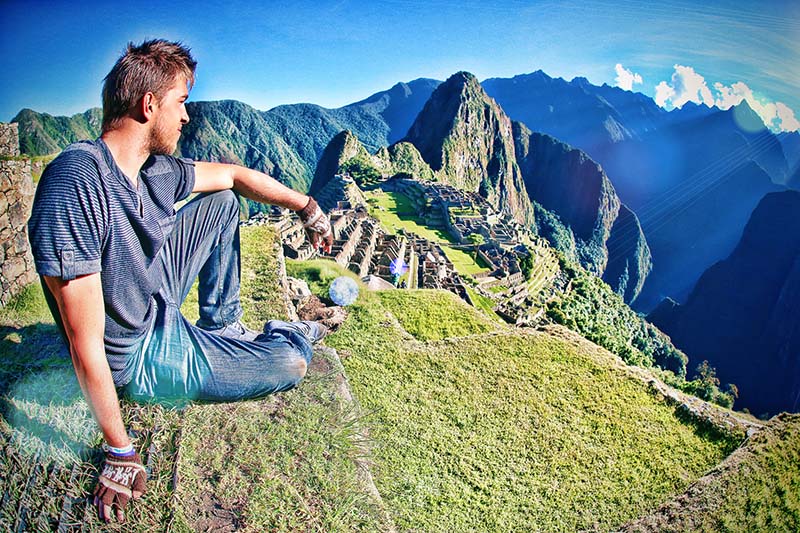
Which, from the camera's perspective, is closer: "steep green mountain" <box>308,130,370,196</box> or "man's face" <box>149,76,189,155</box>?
"man's face" <box>149,76,189,155</box>

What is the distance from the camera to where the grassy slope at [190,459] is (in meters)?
2.05

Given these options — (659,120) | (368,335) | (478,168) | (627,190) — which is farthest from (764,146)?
(368,335)

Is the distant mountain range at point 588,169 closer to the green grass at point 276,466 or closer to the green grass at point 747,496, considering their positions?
the green grass at point 747,496

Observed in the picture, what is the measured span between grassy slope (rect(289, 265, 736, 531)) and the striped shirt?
6.52 ft

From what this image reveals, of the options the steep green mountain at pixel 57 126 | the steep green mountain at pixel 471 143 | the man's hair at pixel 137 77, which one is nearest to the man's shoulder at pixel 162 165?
the man's hair at pixel 137 77

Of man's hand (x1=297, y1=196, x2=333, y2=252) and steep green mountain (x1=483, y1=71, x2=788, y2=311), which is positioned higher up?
man's hand (x1=297, y1=196, x2=333, y2=252)

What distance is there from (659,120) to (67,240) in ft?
796

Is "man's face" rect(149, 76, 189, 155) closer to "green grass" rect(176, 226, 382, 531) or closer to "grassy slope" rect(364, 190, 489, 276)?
"green grass" rect(176, 226, 382, 531)

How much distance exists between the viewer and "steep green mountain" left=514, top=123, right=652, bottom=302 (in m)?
112

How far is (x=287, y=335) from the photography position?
265 cm

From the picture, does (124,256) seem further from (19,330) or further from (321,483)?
(19,330)

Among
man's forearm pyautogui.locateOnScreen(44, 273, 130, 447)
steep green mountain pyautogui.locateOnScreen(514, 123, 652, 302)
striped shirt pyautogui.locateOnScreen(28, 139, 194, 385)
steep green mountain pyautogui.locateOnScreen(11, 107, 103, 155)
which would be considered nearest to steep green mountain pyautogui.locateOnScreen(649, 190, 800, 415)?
steep green mountain pyautogui.locateOnScreen(514, 123, 652, 302)

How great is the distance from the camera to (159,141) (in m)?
1.93

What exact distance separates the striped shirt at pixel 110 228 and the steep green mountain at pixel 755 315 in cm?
7089
